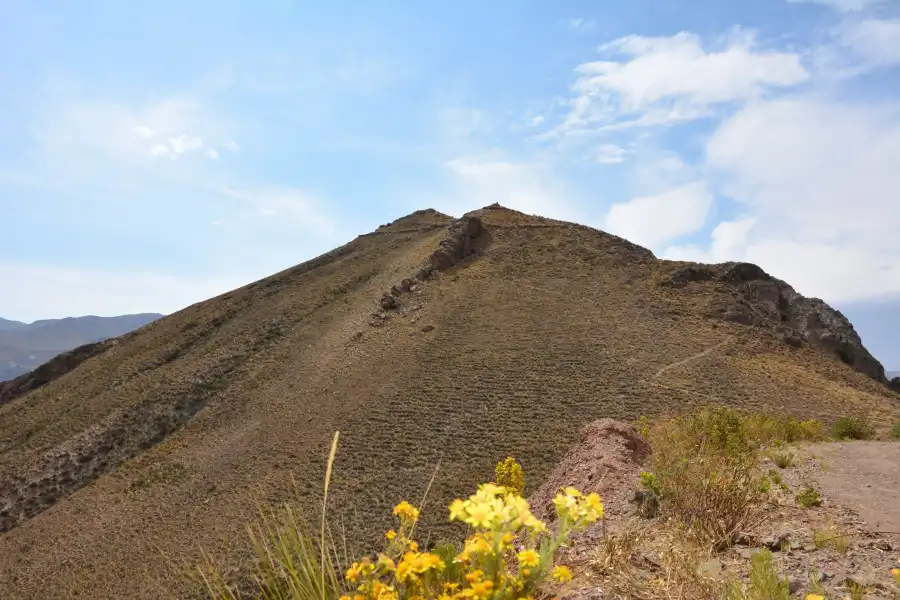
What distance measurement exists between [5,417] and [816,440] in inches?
1737

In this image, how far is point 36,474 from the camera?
1051 inches

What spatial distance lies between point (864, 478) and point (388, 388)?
17.1m

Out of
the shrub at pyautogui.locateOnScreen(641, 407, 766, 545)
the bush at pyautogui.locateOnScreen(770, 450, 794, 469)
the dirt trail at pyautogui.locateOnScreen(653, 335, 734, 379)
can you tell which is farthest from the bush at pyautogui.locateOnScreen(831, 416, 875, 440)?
the shrub at pyautogui.locateOnScreen(641, 407, 766, 545)

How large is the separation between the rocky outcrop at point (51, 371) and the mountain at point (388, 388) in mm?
4308

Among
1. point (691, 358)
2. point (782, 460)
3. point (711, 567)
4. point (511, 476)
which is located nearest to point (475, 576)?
point (711, 567)

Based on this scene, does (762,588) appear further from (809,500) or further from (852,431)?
(852,431)

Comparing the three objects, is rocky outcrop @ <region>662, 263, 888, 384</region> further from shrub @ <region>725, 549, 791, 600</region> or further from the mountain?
shrub @ <region>725, 549, 791, 600</region>

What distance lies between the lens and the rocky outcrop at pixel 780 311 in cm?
2939

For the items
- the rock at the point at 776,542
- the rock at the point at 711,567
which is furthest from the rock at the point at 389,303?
the rock at the point at 711,567

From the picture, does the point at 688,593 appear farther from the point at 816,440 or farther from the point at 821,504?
the point at 816,440

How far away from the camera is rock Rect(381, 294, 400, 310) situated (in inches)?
1266

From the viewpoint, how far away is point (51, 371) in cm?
4556

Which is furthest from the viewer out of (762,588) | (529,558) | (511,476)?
(511,476)

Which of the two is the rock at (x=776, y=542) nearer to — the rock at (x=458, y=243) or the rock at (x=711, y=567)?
the rock at (x=711, y=567)
